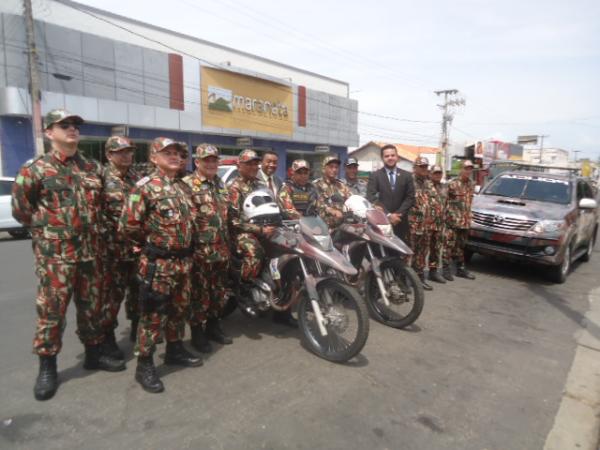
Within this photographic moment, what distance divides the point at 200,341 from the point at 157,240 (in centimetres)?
123

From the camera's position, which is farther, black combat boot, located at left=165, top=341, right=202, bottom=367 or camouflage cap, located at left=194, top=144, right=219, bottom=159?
camouflage cap, located at left=194, top=144, right=219, bottom=159

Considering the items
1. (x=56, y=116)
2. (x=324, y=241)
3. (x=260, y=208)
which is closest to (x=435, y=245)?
(x=324, y=241)

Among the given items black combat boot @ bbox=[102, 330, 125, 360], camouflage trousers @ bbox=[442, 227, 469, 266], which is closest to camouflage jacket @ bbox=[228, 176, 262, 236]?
black combat boot @ bbox=[102, 330, 125, 360]

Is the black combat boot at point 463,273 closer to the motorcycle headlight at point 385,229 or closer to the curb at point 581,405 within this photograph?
the curb at point 581,405

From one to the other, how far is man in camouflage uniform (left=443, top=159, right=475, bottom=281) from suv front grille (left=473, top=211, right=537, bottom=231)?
375mm

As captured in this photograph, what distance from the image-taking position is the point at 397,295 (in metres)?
4.38

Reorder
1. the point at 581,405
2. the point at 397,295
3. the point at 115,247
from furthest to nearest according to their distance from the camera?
the point at 397,295 → the point at 115,247 → the point at 581,405

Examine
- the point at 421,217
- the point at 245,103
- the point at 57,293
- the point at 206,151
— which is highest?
the point at 245,103

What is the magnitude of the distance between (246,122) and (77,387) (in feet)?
71.8

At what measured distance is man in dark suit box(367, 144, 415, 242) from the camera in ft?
18.1

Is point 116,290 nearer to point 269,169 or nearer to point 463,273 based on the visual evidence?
point 269,169

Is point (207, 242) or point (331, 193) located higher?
point (331, 193)

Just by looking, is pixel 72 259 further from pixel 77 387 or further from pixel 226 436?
pixel 226 436

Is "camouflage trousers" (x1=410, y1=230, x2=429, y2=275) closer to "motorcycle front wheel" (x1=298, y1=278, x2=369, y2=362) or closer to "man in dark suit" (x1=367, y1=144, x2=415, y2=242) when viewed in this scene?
"man in dark suit" (x1=367, y1=144, x2=415, y2=242)
